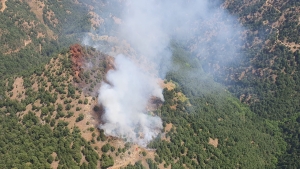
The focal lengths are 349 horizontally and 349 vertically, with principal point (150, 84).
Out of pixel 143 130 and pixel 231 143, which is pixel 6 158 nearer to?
pixel 143 130

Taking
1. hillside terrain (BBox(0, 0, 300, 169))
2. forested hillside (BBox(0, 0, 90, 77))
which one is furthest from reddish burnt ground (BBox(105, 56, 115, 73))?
forested hillside (BBox(0, 0, 90, 77))

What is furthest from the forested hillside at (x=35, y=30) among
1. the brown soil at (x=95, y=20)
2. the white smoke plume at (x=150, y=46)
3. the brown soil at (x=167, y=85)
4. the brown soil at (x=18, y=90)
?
the brown soil at (x=167, y=85)

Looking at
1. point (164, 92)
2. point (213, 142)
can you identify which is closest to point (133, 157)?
point (213, 142)

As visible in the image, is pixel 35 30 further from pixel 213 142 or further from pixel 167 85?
pixel 213 142

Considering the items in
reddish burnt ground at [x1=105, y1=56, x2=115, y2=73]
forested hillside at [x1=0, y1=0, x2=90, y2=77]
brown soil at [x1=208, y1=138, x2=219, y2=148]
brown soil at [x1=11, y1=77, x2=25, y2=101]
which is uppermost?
forested hillside at [x1=0, y1=0, x2=90, y2=77]

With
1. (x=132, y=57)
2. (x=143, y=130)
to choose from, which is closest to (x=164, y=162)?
(x=143, y=130)

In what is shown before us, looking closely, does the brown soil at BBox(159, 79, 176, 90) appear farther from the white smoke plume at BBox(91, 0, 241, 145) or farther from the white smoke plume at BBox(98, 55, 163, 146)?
the white smoke plume at BBox(98, 55, 163, 146)
